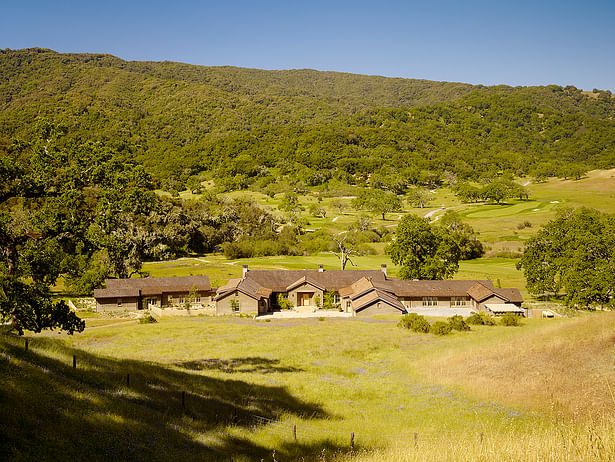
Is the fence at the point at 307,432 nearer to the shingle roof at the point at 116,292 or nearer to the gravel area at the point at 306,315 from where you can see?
the gravel area at the point at 306,315

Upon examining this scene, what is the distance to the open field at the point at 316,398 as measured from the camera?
10.9 m

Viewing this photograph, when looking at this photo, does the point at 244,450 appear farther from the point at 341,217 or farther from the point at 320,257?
the point at 341,217

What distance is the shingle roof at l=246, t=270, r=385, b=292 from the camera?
218 ft

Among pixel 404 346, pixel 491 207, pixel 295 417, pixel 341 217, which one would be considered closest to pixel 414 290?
pixel 404 346

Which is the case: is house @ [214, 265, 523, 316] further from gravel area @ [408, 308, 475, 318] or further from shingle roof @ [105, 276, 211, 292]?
shingle roof @ [105, 276, 211, 292]

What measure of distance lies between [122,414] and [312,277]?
53.8 meters

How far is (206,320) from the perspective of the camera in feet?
182

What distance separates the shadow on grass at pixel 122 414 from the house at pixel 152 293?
141 ft

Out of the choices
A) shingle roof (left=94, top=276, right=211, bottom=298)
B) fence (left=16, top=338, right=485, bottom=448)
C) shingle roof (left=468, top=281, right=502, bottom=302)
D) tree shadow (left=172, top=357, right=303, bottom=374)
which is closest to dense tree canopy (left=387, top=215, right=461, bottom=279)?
shingle roof (left=468, top=281, right=502, bottom=302)

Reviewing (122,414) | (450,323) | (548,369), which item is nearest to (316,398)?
(122,414)

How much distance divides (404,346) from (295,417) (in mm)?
22570

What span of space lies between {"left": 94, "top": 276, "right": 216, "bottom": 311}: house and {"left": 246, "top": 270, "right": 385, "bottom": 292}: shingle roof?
8.32m

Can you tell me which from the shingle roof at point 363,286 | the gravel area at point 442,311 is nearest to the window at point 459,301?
the gravel area at point 442,311

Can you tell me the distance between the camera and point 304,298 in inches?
2606
